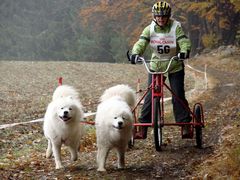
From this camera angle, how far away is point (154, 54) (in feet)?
25.8

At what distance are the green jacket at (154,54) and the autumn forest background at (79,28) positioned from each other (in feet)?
93.3

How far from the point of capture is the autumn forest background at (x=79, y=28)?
3888 centimetres

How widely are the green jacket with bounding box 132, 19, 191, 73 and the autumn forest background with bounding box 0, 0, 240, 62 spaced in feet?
93.3

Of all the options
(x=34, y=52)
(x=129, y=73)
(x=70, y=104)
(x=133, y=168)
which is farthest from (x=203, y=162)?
(x=34, y=52)

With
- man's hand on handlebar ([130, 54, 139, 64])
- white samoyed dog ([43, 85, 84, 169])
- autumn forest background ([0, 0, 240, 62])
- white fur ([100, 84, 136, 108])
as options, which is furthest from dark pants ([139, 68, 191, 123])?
autumn forest background ([0, 0, 240, 62])

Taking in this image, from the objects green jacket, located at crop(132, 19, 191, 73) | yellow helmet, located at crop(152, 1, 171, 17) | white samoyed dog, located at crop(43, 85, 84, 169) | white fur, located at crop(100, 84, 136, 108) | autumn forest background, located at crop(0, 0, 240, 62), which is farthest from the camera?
autumn forest background, located at crop(0, 0, 240, 62)

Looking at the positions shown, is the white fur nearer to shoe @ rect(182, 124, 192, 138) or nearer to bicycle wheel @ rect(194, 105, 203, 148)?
shoe @ rect(182, 124, 192, 138)

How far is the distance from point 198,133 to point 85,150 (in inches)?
86.0

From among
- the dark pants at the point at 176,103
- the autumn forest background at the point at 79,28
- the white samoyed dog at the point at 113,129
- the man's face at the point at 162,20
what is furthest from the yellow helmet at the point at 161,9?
the autumn forest background at the point at 79,28

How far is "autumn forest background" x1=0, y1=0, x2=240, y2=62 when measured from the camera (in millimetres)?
38875

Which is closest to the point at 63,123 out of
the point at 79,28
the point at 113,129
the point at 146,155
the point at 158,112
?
the point at 113,129

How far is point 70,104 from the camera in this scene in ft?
22.5

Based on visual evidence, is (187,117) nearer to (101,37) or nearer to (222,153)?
(222,153)

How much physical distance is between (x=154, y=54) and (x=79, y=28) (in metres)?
41.9
